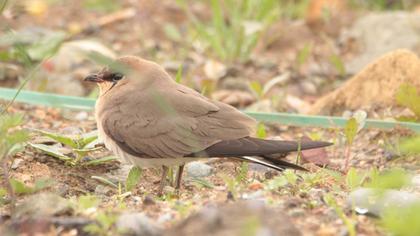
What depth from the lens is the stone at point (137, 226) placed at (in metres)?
3.15

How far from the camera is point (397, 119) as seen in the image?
5.37 m

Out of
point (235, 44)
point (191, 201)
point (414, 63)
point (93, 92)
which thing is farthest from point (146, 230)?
point (235, 44)

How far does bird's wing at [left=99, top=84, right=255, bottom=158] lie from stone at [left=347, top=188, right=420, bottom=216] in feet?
3.17

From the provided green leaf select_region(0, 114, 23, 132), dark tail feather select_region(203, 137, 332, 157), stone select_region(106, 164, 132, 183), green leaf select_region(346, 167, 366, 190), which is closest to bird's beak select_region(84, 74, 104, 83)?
stone select_region(106, 164, 132, 183)

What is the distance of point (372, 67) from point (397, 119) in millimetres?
716

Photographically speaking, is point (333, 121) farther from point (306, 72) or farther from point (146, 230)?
point (146, 230)

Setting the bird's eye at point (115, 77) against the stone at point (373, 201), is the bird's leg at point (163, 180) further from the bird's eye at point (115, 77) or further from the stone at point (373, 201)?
the stone at point (373, 201)

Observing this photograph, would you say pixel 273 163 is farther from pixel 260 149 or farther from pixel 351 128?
pixel 351 128

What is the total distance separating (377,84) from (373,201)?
8.34 feet

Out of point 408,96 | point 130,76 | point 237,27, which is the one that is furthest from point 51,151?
point 237,27

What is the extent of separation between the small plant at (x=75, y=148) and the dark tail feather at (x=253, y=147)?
0.68 m

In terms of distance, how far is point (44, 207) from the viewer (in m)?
3.51

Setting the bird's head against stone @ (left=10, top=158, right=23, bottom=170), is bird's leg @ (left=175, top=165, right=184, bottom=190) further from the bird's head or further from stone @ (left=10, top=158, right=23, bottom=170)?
stone @ (left=10, top=158, right=23, bottom=170)

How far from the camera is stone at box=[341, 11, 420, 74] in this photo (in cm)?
764
